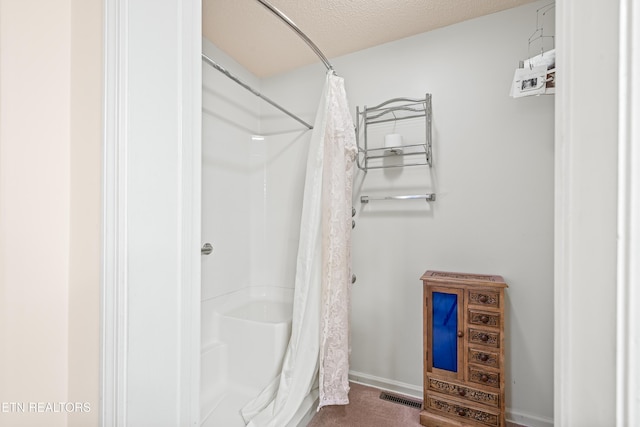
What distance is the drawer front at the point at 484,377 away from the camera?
4.63 feet

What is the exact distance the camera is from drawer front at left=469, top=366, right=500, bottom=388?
1.41 m

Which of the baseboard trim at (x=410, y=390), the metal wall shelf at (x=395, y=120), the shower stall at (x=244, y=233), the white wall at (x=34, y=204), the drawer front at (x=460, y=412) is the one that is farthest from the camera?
the metal wall shelf at (x=395, y=120)

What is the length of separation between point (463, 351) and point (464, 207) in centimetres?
84

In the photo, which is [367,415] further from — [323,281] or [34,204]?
[34,204]

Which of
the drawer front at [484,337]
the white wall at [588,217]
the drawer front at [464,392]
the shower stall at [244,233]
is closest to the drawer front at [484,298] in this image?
the drawer front at [484,337]

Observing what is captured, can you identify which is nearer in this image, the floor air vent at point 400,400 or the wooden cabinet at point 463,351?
the wooden cabinet at point 463,351

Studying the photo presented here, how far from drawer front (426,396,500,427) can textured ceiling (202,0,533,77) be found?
2228 millimetres

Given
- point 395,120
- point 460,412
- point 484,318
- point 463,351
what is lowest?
point 460,412

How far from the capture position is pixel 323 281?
5.03 ft

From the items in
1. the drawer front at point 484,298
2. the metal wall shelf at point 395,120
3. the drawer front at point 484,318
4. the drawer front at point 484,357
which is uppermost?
the metal wall shelf at point 395,120

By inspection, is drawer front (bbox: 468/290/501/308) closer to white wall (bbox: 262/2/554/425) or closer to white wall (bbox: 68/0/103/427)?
white wall (bbox: 262/2/554/425)

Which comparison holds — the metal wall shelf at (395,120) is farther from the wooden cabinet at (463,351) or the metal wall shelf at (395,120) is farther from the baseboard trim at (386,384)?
the baseboard trim at (386,384)

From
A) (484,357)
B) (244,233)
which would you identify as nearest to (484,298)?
(484,357)

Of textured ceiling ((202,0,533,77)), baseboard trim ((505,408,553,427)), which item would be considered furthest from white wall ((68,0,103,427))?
baseboard trim ((505,408,553,427))
